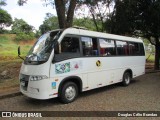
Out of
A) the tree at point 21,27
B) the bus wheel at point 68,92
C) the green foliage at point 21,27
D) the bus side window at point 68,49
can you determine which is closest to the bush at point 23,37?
the green foliage at point 21,27

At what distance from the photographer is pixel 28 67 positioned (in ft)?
22.5

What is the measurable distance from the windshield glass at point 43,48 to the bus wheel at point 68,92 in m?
1.26

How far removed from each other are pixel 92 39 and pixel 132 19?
8.85 metres

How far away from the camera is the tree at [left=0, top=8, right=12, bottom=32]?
213ft

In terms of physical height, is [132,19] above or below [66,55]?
above

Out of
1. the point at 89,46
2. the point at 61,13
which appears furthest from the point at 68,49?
the point at 61,13

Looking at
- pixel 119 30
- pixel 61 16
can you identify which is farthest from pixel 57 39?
pixel 119 30

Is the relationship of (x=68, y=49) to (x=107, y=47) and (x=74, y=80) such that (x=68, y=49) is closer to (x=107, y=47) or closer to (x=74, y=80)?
(x=74, y=80)

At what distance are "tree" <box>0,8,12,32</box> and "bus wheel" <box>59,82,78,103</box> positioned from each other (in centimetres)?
6438

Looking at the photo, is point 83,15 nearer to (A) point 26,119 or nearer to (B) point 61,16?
(B) point 61,16

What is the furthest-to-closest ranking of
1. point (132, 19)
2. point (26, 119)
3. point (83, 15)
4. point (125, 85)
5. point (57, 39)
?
point (83, 15)
point (132, 19)
point (125, 85)
point (57, 39)
point (26, 119)

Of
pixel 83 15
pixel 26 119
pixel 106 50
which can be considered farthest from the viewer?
pixel 83 15

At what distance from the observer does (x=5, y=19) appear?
216 feet

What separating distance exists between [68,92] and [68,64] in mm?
1006
